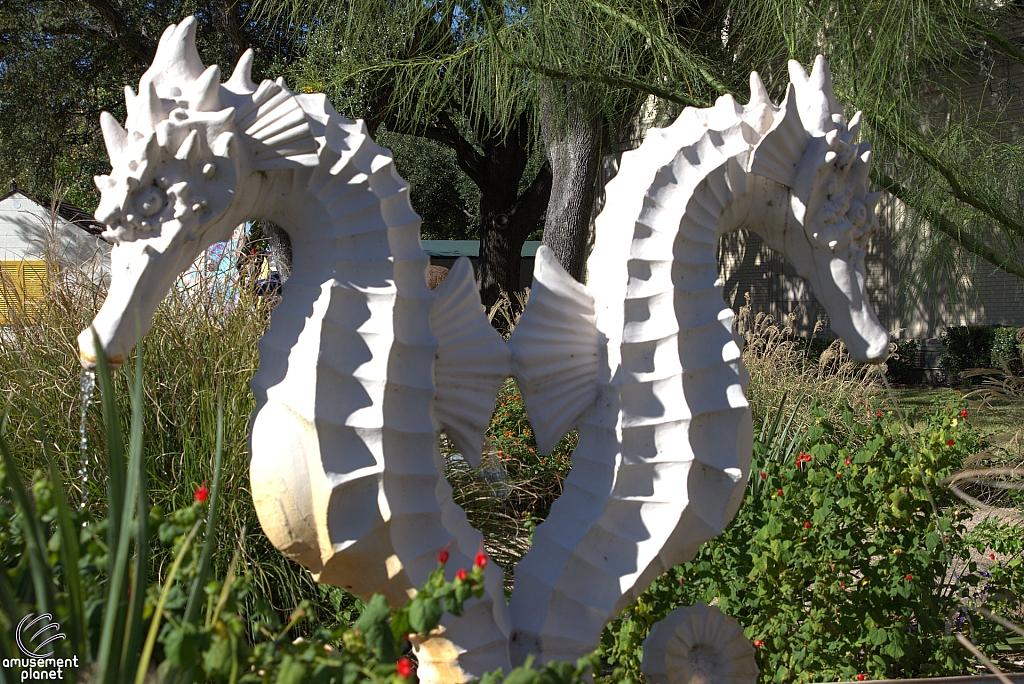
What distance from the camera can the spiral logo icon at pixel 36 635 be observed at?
3.82ft

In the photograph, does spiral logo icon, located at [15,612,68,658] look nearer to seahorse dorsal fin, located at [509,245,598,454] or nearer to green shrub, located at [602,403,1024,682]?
seahorse dorsal fin, located at [509,245,598,454]

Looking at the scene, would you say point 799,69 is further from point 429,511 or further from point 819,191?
point 429,511

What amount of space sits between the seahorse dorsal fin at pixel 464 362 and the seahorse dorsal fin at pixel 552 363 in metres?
0.05

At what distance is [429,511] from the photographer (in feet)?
5.44

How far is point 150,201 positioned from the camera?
149 cm

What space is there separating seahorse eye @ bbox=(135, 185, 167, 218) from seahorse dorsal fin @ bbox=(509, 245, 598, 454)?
30.3 inches

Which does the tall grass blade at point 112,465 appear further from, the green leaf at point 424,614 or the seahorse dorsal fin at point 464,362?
the seahorse dorsal fin at point 464,362

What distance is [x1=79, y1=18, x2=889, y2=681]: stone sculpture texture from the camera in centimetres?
154

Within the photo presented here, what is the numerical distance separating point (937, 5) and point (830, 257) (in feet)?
7.18

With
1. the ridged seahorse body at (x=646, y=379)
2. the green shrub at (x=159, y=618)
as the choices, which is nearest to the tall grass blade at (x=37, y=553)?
the green shrub at (x=159, y=618)

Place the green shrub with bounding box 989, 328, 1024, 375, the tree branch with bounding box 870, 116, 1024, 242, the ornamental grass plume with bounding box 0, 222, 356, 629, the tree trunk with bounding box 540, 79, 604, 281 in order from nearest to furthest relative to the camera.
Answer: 1. the ornamental grass plume with bounding box 0, 222, 356, 629
2. the tree branch with bounding box 870, 116, 1024, 242
3. the tree trunk with bounding box 540, 79, 604, 281
4. the green shrub with bounding box 989, 328, 1024, 375

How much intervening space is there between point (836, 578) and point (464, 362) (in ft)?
5.05

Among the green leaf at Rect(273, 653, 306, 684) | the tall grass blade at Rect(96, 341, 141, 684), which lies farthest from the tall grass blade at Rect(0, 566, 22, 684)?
the green leaf at Rect(273, 653, 306, 684)

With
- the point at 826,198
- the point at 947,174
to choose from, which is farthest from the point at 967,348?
the point at 826,198
